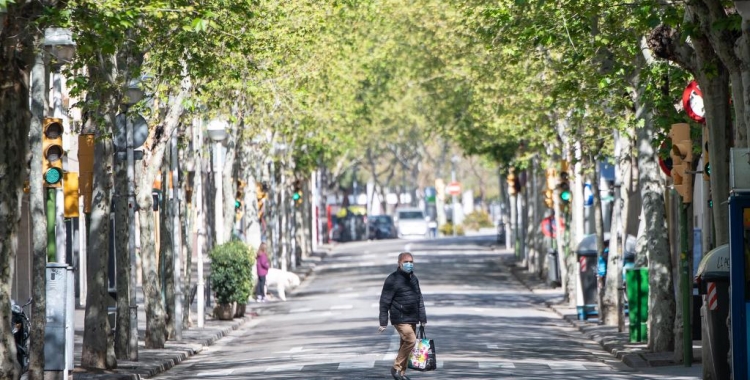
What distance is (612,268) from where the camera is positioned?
1329 inches

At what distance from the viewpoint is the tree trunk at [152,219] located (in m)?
28.5

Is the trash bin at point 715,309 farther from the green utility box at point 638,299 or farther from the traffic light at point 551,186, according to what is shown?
the traffic light at point 551,186

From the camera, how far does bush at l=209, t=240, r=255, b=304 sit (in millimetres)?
38156

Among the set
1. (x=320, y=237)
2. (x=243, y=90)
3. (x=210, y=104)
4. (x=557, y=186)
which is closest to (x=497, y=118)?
(x=557, y=186)

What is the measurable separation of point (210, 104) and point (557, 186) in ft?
59.8

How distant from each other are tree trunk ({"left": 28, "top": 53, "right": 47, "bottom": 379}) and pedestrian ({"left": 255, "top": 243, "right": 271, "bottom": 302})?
24047 millimetres

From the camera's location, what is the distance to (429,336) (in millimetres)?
30750

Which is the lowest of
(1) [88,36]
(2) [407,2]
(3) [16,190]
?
(3) [16,190]

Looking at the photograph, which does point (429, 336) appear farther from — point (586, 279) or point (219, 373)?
point (219, 373)

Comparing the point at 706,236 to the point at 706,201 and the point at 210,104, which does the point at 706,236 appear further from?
the point at 210,104

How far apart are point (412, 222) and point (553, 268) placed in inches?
2340

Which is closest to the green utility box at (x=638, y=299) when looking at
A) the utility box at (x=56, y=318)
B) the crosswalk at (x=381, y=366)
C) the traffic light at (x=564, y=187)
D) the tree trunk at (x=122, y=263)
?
the crosswalk at (x=381, y=366)

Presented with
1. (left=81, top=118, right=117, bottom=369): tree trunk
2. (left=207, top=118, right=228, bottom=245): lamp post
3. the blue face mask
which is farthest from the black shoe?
(left=207, top=118, right=228, bottom=245): lamp post

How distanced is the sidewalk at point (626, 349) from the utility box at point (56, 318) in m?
7.65
